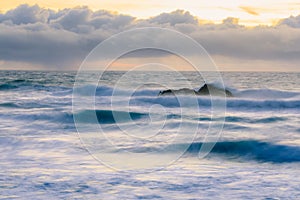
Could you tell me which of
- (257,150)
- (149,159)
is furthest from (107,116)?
(149,159)

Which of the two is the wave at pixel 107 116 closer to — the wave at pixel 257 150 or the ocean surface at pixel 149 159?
the ocean surface at pixel 149 159

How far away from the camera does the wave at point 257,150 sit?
1051 centimetres

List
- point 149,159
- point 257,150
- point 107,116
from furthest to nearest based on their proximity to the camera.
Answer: point 107,116, point 257,150, point 149,159

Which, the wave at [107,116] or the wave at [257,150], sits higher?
the wave at [107,116]

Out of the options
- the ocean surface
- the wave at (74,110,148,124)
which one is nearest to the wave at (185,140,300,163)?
the ocean surface

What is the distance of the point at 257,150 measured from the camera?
38.0ft

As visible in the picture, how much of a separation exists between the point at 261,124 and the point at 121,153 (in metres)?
8.37

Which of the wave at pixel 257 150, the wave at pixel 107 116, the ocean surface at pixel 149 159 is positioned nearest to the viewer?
the ocean surface at pixel 149 159

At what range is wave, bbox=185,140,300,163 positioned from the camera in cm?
1051

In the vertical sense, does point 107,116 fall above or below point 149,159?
above

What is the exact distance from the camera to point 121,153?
10734 mm

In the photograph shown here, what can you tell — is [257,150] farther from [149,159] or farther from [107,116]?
[107,116]

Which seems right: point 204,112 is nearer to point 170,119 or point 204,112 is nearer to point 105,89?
point 170,119

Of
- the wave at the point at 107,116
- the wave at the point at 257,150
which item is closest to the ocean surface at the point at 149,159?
the wave at the point at 257,150
